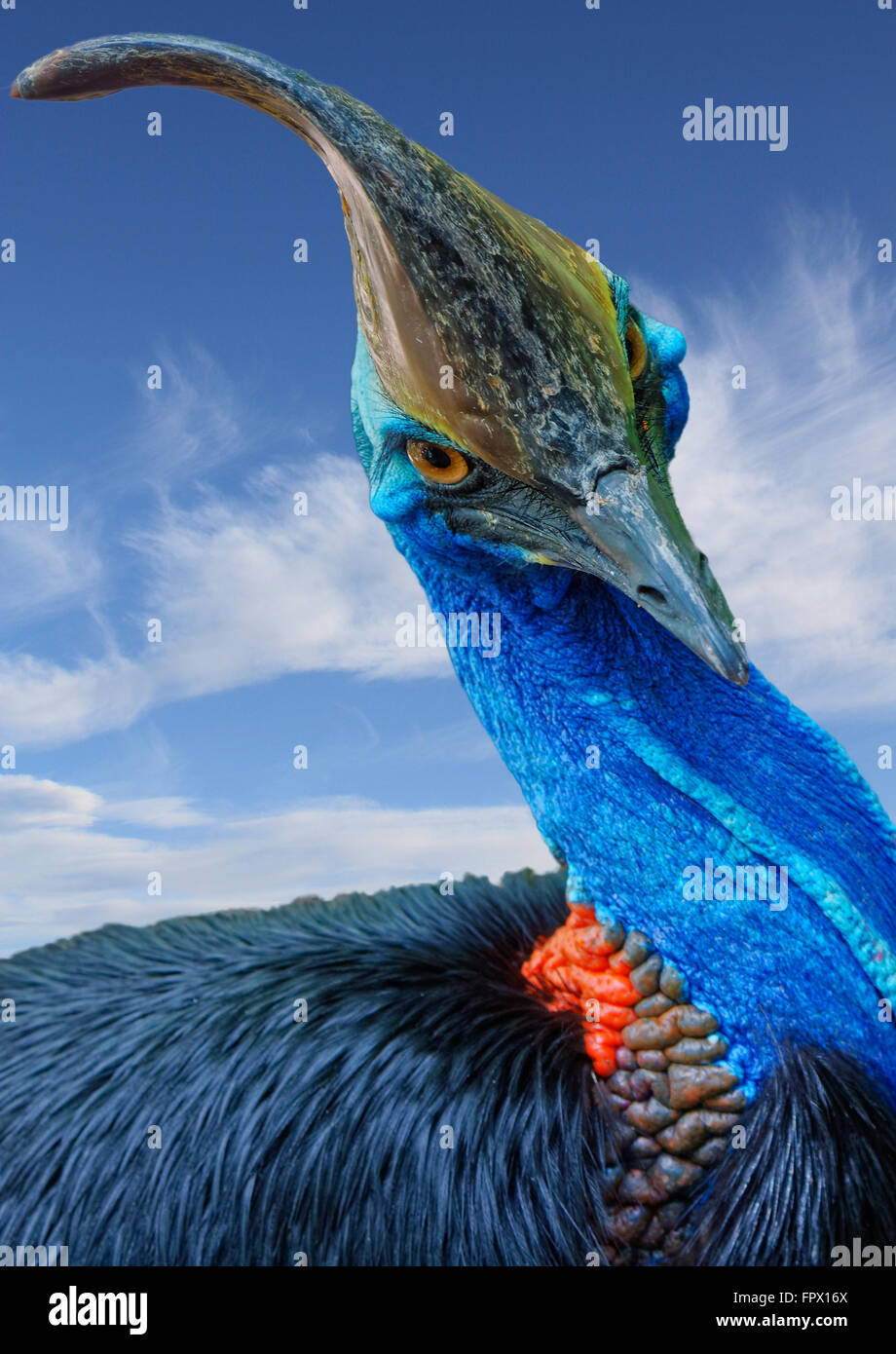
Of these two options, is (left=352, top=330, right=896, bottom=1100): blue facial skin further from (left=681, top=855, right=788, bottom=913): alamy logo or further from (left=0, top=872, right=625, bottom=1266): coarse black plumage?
(left=0, top=872, right=625, bottom=1266): coarse black plumage

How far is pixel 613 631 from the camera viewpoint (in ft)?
6.77

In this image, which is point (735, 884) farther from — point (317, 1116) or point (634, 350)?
point (634, 350)

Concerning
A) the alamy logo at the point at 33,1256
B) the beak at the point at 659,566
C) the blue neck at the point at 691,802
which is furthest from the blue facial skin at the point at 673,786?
the alamy logo at the point at 33,1256

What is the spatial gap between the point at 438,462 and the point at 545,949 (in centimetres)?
83

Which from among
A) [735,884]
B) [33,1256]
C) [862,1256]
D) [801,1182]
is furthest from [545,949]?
[33,1256]

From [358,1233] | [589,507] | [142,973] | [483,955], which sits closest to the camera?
[589,507]

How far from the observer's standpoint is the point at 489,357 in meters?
1.74

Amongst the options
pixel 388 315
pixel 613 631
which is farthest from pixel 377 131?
pixel 613 631

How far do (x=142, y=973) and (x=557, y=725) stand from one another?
0.96 m

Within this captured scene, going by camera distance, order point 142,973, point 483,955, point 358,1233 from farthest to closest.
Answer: point 142,973, point 483,955, point 358,1233

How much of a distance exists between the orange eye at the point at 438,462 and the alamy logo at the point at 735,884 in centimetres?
69

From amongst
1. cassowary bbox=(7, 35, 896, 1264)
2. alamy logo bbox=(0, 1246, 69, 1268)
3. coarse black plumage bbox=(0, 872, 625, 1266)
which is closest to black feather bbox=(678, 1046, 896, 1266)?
cassowary bbox=(7, 35, 896, 1264)
